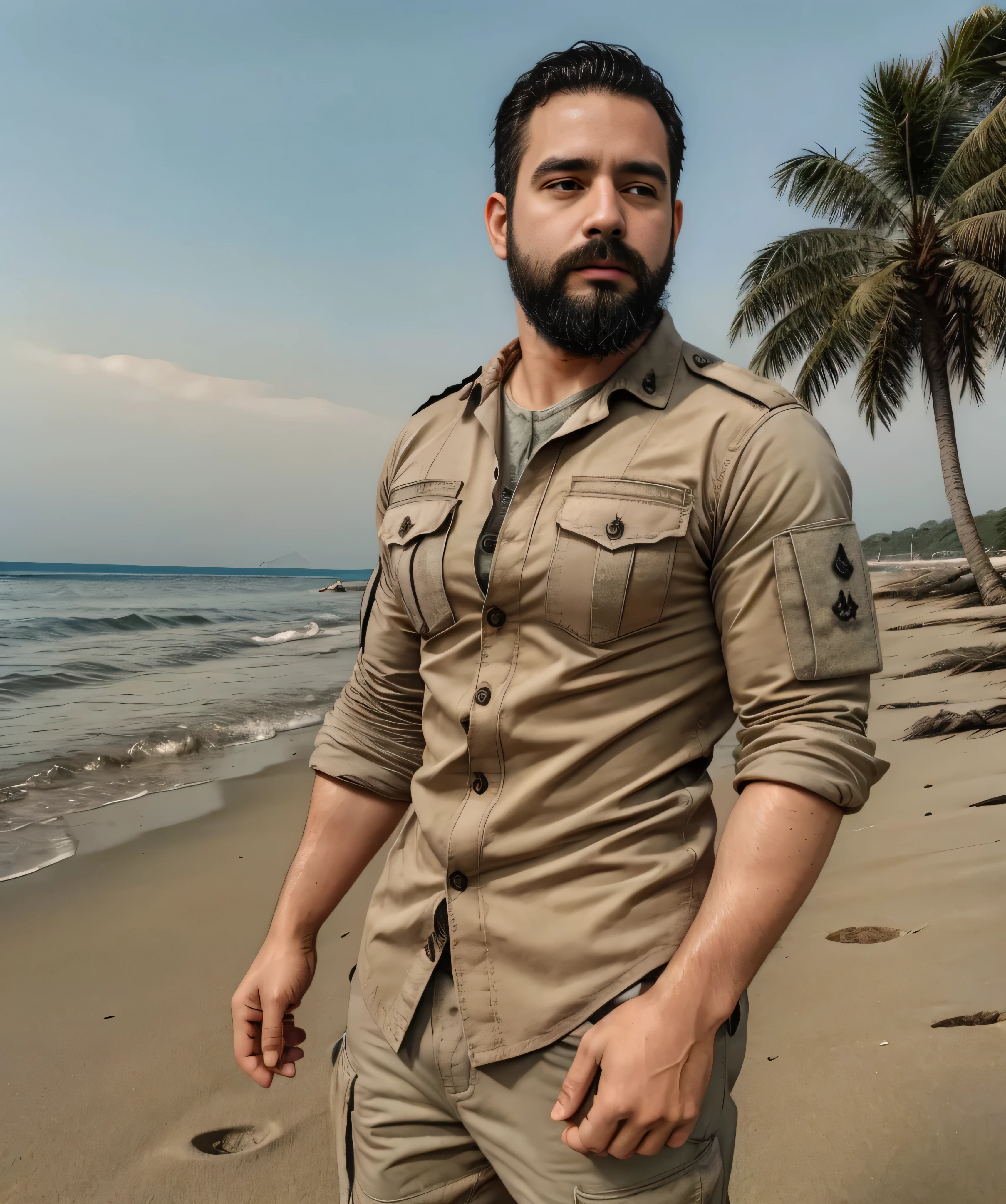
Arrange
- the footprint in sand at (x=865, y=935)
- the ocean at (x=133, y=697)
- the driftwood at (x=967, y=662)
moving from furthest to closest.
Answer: the driftwood at (x=967, y=662), the ocean at (x=133, y=697), the footprint in sand at (x=865, y=935)

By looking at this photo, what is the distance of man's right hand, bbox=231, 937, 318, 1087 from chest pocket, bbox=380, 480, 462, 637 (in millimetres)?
645

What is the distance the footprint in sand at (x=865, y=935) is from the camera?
3.84 meters

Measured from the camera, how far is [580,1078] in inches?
44.1

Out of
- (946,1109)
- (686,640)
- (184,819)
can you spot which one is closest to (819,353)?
(184,819)

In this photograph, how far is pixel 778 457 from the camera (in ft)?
3.93

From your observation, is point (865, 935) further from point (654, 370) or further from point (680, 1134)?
A: point (654, 370)

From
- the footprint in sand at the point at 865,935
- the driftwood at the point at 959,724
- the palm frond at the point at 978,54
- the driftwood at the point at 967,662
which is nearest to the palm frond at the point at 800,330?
the palm frond at the point at 978,54

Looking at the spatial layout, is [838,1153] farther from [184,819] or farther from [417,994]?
[184,819]

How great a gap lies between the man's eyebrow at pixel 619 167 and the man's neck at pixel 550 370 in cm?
23

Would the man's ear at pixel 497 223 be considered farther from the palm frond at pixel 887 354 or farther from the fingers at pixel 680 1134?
the palm frond at pixel 887 354

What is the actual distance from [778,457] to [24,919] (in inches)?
186

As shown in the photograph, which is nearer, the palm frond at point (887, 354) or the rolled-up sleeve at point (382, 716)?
the rolled-up sleeve at point (382, 716)

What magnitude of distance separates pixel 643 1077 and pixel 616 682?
500 millimetres

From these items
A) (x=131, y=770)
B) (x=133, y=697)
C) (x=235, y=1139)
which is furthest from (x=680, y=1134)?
Answer: (x=133, y=697)
